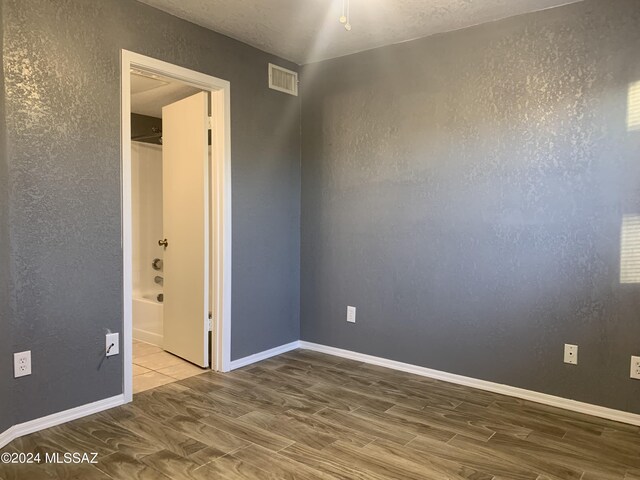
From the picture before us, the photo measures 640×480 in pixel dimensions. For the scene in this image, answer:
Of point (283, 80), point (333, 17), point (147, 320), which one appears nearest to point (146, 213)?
point (147, 320)

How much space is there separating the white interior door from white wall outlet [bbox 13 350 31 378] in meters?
1.26

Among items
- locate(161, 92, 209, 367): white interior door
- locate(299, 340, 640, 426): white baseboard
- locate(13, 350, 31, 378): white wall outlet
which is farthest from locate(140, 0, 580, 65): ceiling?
locate(299, 340, 640, 426): white baseboard

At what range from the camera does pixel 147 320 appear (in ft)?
14.2

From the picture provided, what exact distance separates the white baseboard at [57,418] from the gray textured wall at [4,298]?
0.05 metres

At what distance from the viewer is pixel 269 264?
3699mm

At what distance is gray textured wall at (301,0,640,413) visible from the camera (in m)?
2.60

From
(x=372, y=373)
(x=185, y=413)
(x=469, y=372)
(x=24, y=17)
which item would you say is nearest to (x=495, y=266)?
(x=469, y=372)

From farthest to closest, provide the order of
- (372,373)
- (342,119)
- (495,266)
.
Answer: (342,119), (372,373), (495,266)

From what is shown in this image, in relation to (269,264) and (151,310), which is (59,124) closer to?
(269,264)

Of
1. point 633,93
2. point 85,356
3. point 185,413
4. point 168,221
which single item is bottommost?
point 185,413

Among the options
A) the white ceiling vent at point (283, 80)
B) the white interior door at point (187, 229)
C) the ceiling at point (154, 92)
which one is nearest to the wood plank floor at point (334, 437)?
the white interior door at point (187, 229)

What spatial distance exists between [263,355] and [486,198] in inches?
80.9

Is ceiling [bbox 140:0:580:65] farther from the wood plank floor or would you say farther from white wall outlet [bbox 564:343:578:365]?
the wood plank floor

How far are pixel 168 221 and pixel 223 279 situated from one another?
816 mm
